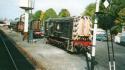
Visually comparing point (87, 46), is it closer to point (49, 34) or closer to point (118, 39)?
point (49, 34)

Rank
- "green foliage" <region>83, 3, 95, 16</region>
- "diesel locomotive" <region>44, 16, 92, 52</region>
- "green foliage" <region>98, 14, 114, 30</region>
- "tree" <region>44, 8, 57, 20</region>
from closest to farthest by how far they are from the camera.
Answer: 1. "green foliage" <region>98, 14, 114, 30</region>
2. "diesel locomotive" <region>44, 16, 92, 52</region>
3. "green foliage" <region>83, 3, 95, 16</region>
4. "tree" <region>44, 8, 57, 20</region>

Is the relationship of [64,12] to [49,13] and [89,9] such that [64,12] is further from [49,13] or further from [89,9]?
[89,9]

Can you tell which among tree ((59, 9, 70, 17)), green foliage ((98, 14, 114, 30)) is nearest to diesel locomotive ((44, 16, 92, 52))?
green foliage ((98, 14, 114, 30))

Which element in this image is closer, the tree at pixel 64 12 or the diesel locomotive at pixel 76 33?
the diesel locomotive at pixel 76 33

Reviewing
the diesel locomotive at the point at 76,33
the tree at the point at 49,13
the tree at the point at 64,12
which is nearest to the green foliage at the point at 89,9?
the tree at the point at 64,12

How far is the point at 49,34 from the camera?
4272 cm

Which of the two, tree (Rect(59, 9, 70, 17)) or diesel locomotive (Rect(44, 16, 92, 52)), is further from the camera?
tree (Rect(59, 9, 70, 17))

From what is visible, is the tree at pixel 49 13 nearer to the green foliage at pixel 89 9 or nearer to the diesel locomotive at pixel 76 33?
the green foliage at pixel 89 9

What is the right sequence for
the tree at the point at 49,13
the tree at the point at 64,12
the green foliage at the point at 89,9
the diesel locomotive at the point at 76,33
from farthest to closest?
the tree at the point at 49,13 → the tree at the point at 64,12 → the green foliage at the point at 89,9 → the diesel locomotive at the point at 76,33

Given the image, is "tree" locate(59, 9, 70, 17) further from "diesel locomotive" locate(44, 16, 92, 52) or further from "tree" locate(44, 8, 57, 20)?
"diesel locomotive" locate(44, 16, 92, 52)

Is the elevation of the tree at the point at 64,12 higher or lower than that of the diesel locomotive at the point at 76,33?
higher

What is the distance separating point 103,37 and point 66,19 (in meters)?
26.0

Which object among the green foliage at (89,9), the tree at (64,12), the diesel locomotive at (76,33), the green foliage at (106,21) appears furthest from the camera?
the tree at (64,12)

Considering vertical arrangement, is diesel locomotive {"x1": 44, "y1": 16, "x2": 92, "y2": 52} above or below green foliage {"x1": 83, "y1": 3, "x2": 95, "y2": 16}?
below
